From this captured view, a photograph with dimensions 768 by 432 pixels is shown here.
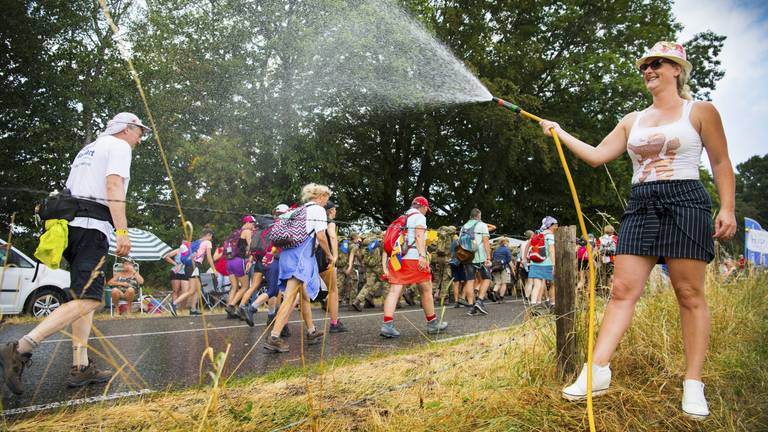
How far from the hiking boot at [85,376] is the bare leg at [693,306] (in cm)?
420

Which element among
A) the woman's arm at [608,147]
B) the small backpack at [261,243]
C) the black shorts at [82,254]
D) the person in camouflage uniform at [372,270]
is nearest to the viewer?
the woman's arm at [608,147]

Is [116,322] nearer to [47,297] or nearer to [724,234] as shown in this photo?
[47,297]

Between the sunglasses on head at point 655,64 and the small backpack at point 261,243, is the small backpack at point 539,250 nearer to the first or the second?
the small backpack at point 261,243

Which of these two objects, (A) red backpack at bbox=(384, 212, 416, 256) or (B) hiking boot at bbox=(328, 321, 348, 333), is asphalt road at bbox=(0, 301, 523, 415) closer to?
(B) hiking boot at bbox=(328, 321, 348, 333)

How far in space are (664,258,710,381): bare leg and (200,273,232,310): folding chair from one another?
1299 centimetres

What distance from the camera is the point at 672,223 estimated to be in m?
3.08

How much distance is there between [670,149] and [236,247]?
9.19 metres

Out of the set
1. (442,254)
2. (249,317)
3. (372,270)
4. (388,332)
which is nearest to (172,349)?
(249,317)

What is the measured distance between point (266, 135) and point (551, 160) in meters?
12.0

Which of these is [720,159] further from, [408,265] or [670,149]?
[408,265]

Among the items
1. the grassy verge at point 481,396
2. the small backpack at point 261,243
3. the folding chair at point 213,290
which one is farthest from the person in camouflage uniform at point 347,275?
the grassy verge at point 481,396

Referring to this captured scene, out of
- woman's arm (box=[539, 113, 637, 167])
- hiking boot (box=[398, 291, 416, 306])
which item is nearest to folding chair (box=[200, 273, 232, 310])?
hiking boot (box=[398, 291, 416, 306])

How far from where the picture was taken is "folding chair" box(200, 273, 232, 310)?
48.7ft

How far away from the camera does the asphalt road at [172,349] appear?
4.18 metres
